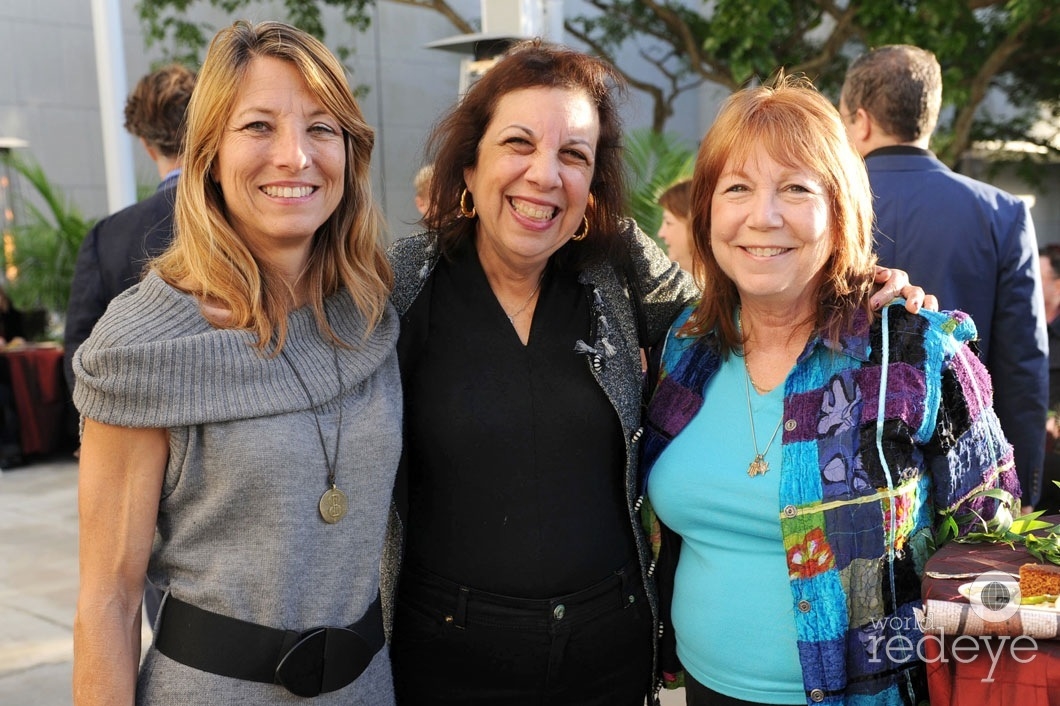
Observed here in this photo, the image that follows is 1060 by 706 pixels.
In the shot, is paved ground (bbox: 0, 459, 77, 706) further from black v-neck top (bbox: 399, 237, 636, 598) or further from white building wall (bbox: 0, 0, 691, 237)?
white building wall (bbox: 0, 0, 691, 237)

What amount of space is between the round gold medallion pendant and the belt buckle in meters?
0.20

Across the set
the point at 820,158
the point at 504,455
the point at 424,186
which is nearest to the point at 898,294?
the point at 820,158

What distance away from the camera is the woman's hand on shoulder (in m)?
2.13

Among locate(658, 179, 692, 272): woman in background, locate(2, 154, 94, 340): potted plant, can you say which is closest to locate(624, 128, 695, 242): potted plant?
locate(658, 179, 692, 272): woman in background

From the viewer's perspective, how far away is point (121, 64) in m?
7.55

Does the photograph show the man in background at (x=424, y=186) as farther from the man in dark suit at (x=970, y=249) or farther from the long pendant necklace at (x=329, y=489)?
the man in dark suit at (x=970, y=249)

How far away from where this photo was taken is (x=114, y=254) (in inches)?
151

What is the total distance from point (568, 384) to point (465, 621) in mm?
572

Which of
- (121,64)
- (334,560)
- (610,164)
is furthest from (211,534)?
(121,64)

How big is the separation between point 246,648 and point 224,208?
81cm

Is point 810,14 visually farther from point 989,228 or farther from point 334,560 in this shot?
point 334,560

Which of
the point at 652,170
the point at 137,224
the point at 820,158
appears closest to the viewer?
the point at 820,158

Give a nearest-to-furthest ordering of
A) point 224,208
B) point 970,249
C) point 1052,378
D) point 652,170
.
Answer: point 224,208, point 970,249, point 1052,378, point 652,170

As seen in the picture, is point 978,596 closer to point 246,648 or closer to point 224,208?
point 246,648
